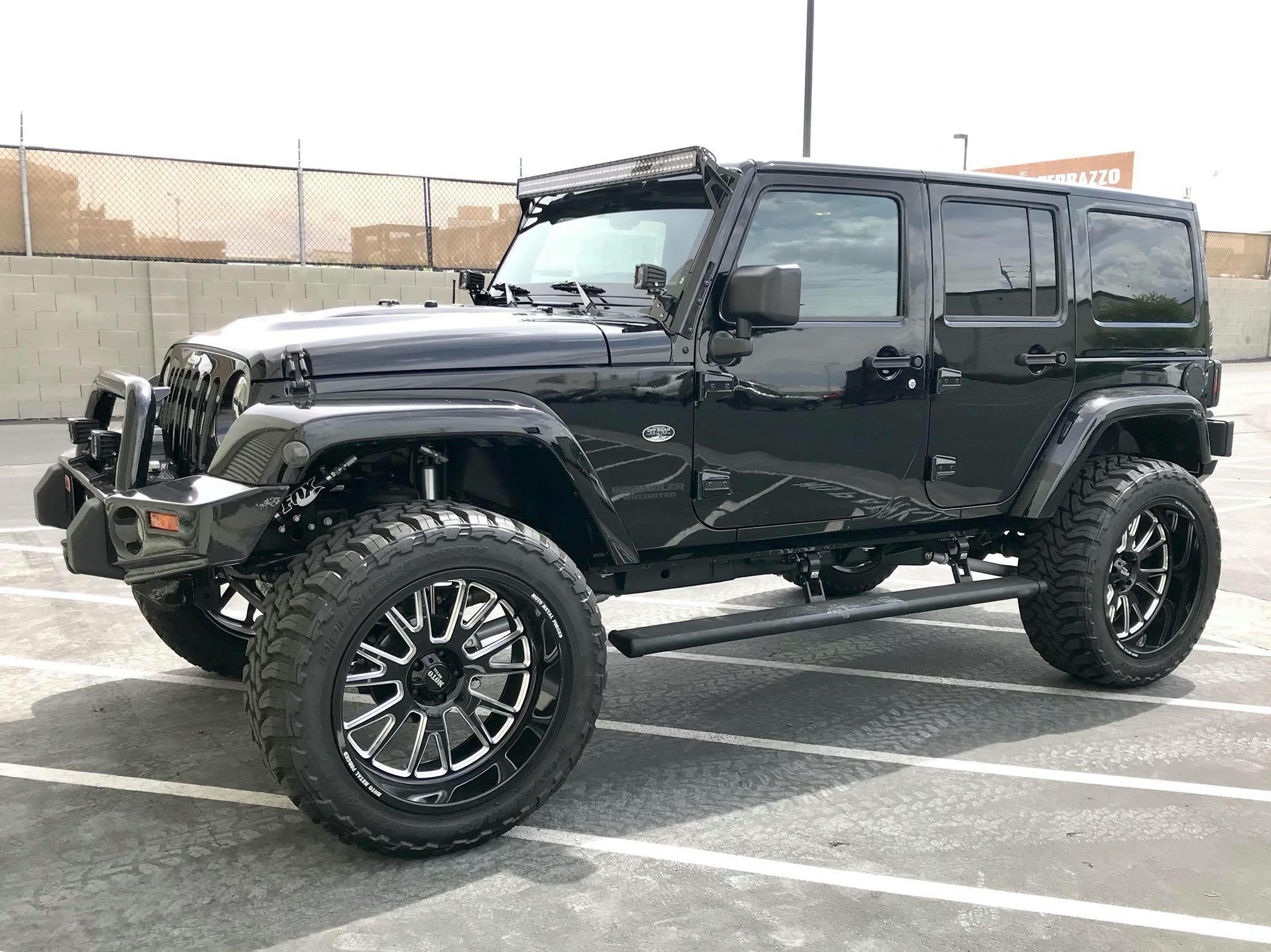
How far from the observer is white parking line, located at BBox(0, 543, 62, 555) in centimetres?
723

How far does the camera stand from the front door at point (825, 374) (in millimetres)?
3975

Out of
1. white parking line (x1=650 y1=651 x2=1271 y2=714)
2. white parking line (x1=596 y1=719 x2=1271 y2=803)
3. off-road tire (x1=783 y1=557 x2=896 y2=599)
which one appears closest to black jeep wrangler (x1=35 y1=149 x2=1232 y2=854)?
white parking line (x1=650 y1=651 x2=1271 y2=714)

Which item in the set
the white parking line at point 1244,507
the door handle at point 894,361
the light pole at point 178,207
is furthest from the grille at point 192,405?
the light pole at point 178,207

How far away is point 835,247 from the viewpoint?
13.8ft

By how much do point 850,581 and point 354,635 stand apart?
12.7 ft

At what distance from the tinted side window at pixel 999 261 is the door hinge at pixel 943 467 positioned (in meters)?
0.57

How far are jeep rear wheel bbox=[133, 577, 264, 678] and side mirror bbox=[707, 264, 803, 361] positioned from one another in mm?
2294

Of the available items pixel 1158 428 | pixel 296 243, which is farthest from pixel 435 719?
pixel 296 243

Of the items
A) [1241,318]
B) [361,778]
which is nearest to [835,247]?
[361,778]

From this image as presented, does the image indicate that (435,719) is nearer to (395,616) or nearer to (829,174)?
(395,616)

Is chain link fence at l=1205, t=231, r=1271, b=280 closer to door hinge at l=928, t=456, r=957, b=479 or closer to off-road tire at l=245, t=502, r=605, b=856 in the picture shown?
door hinge at l=928, t=456, r=957, b=479

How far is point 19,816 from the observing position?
3.53 meters

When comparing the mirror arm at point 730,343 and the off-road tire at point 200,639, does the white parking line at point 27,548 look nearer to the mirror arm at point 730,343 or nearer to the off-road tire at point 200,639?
the off-road tire at point 200,639

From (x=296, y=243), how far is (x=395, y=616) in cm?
1310
